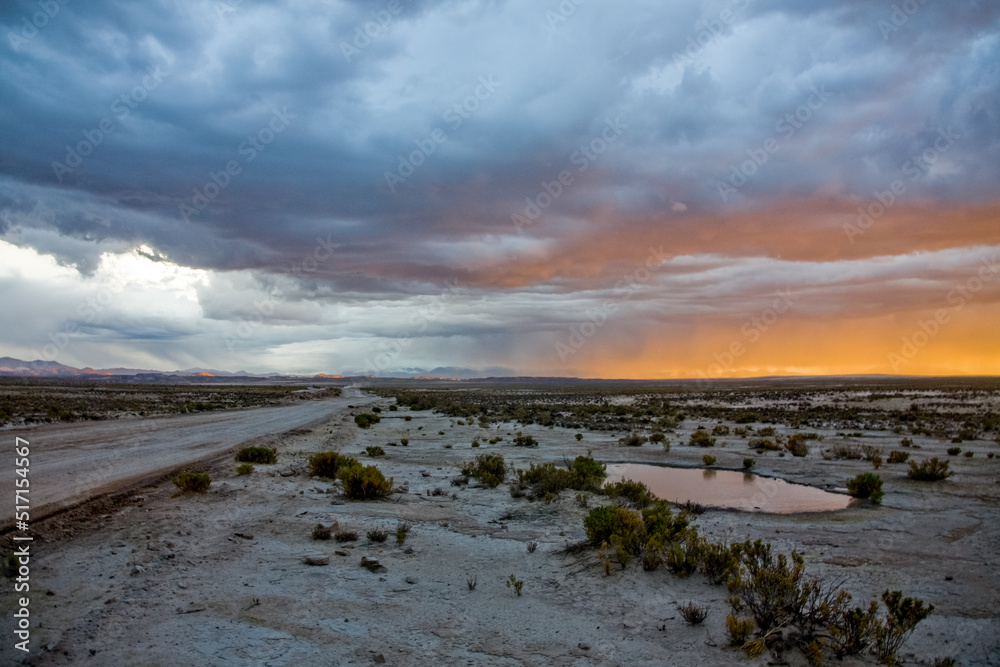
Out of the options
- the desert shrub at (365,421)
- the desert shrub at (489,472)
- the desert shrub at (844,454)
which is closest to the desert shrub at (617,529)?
the desert shrub at (489,472)

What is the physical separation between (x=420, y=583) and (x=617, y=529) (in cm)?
333

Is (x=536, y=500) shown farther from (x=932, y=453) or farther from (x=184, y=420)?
(x=184, y=420)

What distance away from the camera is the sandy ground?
20.2 feet

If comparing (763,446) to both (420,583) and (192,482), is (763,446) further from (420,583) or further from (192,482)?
(192,482)

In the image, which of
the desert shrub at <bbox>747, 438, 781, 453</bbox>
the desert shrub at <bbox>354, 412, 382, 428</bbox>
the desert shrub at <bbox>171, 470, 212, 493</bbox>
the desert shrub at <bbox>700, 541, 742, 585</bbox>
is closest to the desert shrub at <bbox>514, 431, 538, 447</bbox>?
the desert shrub at <bbox>747, 438, 781, 453</bbox>

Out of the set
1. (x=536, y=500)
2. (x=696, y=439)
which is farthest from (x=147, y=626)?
(x=696, y=439)

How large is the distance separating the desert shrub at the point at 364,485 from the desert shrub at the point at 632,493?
552 cm

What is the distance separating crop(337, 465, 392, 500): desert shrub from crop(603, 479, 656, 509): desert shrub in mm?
5523

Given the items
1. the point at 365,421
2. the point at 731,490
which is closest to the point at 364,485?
the point at 731,490

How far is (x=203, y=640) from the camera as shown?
6152 millimetres

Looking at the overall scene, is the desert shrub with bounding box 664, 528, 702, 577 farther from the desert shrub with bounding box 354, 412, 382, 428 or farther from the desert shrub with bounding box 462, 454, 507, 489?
the desert shrub with bounding box 354, 412, 382, 428

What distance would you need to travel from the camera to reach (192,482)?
41.0 feet

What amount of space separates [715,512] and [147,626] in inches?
448

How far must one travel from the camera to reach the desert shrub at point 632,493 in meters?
13.0
